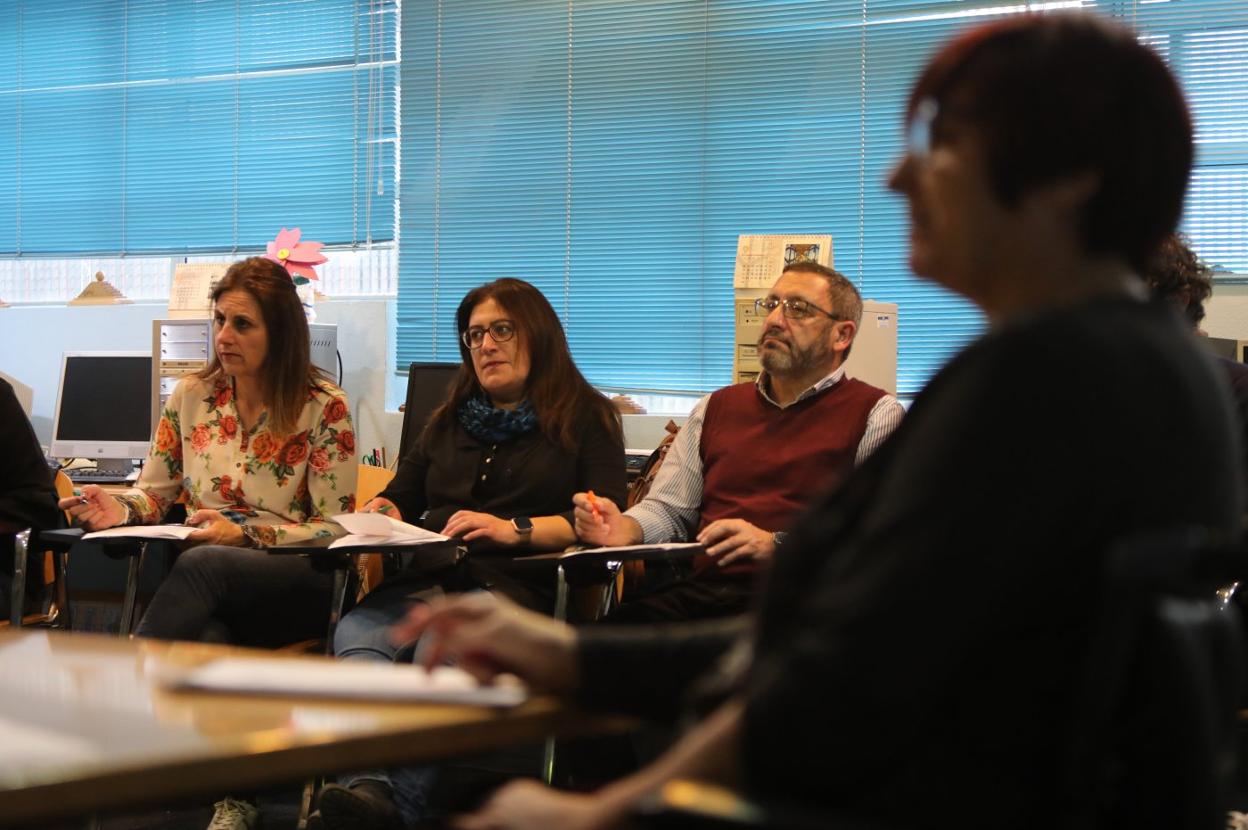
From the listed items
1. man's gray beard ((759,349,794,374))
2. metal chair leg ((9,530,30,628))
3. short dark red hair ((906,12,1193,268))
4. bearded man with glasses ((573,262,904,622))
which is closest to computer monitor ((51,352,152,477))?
metal chair leg ((9,530,30,628))

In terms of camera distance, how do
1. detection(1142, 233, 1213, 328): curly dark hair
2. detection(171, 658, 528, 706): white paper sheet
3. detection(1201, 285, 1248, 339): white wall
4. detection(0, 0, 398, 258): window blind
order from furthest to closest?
1. detection(0, 0, 398, 258): window blind
2. detection(1201, 285, 1248, 339): white wall
3. detection(1142, 233, 1213, 328): curly dark hair
4. detection(171, 658, 528, 706): white paper sheet

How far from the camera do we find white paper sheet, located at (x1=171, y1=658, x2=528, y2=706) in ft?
3.37

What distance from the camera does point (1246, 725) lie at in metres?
2.30

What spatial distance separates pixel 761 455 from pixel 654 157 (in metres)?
2.54

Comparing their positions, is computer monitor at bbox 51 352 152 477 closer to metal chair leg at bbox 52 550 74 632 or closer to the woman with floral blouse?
the woman with floral blouse

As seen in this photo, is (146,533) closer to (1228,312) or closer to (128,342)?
Result: (128,342)

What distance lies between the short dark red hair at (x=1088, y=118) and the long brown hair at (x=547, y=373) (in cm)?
239

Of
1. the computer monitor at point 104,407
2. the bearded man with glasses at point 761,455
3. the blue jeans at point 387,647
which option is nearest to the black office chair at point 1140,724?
the blue jeans at point 387,647

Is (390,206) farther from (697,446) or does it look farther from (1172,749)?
(1172,749)

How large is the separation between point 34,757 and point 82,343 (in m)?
5.38

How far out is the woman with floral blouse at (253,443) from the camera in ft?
10.4

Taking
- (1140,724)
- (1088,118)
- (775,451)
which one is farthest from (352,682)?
(775,451)

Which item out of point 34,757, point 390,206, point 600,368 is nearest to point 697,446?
point 600,368

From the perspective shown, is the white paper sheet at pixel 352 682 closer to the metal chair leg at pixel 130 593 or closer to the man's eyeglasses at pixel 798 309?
the metal chair leg at pixel 130 593
